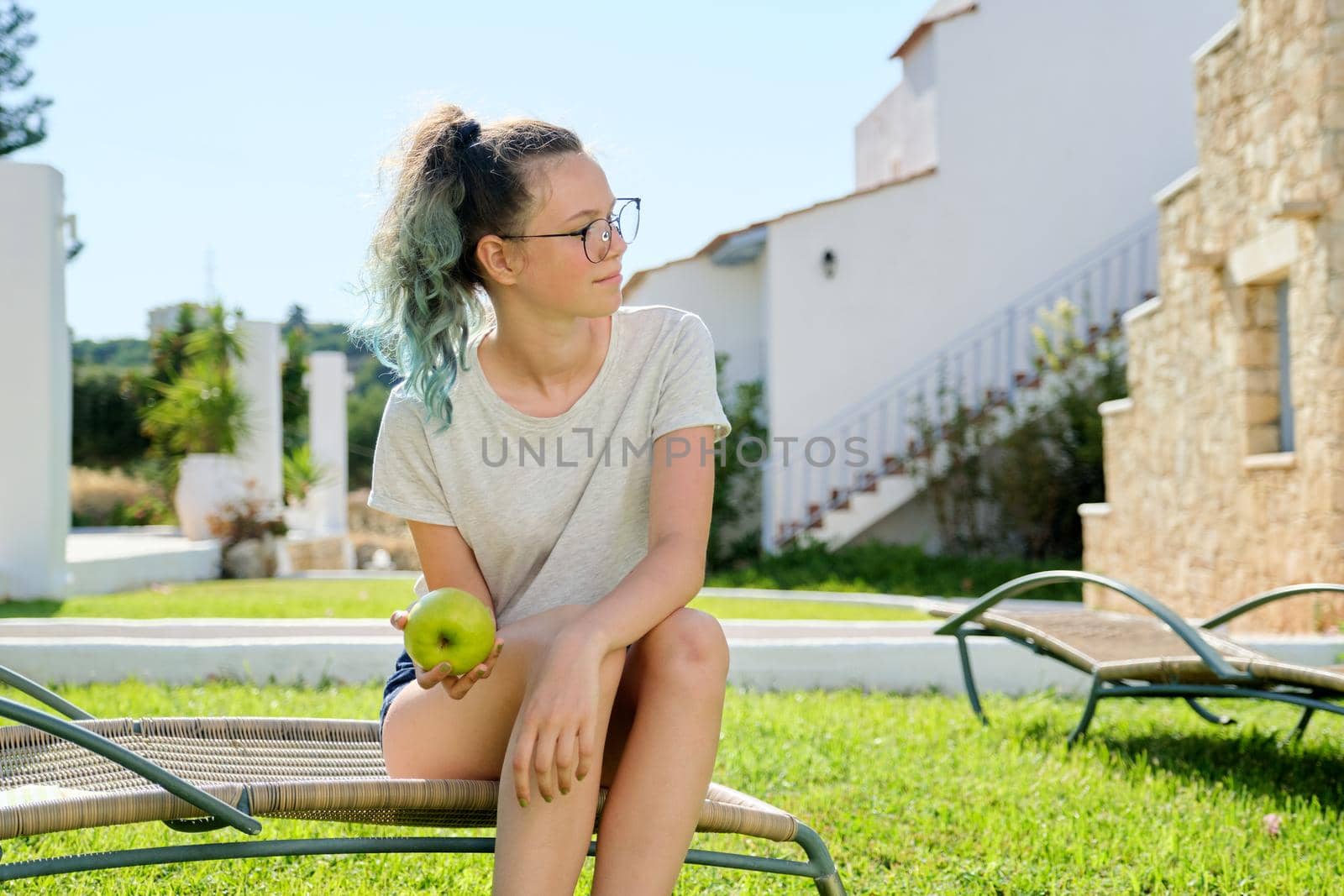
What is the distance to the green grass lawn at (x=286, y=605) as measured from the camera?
677 cm

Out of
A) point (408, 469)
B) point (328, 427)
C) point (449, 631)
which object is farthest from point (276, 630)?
point (328, 427)

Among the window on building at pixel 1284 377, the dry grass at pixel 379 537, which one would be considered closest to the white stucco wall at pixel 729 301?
the dry grass at pixel 379 537

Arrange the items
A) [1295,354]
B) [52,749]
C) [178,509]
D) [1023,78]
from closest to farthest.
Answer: [52,749], [1295,354], [178,509], [1023,78]

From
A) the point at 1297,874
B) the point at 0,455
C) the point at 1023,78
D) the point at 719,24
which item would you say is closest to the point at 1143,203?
the point at 1023,78

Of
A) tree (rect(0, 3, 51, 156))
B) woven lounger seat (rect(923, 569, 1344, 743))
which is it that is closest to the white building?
woven lounger seat (rect(923, 569, 1344, 743))

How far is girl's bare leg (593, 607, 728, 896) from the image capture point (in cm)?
162

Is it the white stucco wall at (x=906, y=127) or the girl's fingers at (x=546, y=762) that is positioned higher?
A: the white stucco wall at (x=906, y=127)

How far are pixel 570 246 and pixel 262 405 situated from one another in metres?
10.5

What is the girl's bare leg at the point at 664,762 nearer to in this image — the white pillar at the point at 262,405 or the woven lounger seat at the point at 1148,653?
the woven lounger seat at the point at 1148,653

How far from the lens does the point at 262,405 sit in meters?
11.7

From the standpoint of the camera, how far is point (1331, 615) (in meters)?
5.59

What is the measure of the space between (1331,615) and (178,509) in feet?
30.2

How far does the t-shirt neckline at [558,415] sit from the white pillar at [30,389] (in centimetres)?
590

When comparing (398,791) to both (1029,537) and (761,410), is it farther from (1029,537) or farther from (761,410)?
(761,410)
